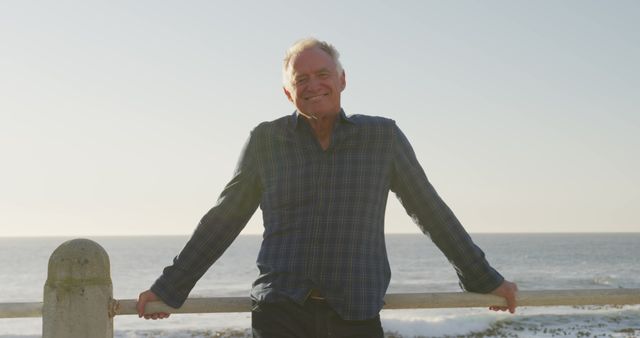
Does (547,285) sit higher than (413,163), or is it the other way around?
(413,163)

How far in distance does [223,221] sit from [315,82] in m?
0.71

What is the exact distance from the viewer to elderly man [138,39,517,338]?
2775 millimetres

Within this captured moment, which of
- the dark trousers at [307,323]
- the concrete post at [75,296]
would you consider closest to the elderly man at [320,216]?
the dark trousers at [307,323]

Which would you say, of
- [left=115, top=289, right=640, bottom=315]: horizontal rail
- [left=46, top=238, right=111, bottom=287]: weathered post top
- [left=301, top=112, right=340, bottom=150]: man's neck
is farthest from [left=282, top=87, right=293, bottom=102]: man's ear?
[left=46, top=238, right=111, bottom=287]: weathered post top

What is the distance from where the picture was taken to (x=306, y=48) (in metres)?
2.98

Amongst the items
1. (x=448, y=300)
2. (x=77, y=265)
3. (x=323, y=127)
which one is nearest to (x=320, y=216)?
(x=323, y=127)

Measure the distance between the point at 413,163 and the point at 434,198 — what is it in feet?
0.56

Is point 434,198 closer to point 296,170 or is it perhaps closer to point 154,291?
point 296,170

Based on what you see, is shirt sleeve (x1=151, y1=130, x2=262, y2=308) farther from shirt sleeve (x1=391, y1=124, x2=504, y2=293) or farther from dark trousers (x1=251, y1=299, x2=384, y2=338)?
shirt sleeve (x1=391, y1=124, x2=504, y2=293)

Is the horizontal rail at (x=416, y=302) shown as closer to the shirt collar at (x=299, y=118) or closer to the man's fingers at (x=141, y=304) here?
the man's fingers at (x=141, y=304)

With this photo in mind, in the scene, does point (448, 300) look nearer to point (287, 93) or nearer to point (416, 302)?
point (416, 302)

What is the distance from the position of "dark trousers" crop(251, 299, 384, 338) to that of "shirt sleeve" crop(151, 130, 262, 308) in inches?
17.4

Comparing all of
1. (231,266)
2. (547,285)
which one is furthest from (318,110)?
(231,266)

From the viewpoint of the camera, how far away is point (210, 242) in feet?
10.2
